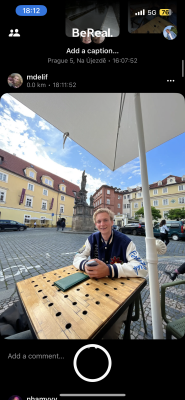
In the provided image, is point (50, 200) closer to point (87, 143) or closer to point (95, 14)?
point (87, 143)

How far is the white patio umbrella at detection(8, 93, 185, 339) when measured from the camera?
835 millimetres

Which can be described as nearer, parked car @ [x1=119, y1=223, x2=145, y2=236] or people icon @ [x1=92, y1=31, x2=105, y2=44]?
people icon @ [x1=92, y1=31, x2=105, y2=44]

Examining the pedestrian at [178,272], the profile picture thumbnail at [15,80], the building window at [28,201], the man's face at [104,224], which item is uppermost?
the profile picture thumbnail at [15,80]

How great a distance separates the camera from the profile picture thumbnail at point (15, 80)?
27.4 inches

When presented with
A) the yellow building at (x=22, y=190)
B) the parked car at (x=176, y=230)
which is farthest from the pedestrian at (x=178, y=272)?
the parked car at (x=176, y=230)

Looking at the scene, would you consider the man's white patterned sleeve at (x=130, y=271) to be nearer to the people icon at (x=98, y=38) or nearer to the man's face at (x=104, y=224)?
the man's face at (x=104, y=224)

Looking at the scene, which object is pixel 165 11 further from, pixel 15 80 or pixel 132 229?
pixel 132 229

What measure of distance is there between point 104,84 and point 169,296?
2.76m

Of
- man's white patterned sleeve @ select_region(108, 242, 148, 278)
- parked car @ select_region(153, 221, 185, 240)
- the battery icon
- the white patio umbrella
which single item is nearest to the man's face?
man's white patterned sleeve @ select_region(108, 242, 148, 278)

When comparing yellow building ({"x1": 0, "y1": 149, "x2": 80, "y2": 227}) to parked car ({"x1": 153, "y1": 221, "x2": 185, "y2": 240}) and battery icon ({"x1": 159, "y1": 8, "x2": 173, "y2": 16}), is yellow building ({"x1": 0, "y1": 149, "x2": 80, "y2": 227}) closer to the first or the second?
battery icon ({"x1": 159, "y1": 8, "x2": 173, "y2": 16})

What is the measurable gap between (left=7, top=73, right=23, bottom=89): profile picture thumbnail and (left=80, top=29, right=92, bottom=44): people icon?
0.41 m

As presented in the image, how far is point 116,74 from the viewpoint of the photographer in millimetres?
707

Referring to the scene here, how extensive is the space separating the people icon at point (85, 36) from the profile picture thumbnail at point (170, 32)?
42 centimetres

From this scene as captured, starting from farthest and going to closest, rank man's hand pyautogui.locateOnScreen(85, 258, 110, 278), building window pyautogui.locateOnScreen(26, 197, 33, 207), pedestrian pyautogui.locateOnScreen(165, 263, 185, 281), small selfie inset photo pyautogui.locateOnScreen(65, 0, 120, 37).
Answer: building window pyautogui.locateOnScreen(26, 197, 33, 207), pedestrian pyautogui.locateOnScreen(165, 263, 185, 281), man's hand pyautogui.locateOnScreen(85, 258, 110, 278), small selfie inset photo pyautogui.locateOnScreen(65, 0, 120, 37)
